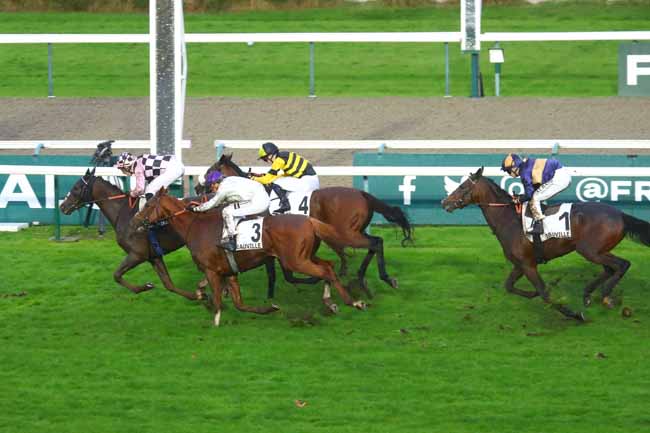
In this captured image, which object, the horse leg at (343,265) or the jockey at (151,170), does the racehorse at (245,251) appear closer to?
the jockey at (151,170)

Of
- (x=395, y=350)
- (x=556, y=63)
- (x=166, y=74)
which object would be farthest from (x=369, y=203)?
(x=556, y=63)

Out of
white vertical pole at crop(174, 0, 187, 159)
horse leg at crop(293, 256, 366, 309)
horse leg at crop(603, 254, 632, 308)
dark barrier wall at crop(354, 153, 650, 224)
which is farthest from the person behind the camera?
dark barrier wall at crop(354, 153, 650, 224)

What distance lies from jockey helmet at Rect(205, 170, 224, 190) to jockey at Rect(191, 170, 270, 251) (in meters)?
0.33

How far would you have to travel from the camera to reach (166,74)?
14039mm

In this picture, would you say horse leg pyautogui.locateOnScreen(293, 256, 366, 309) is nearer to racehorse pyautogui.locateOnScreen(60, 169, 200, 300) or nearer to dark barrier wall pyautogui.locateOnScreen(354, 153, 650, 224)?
racehorse pyautogui.locateOnScreen(60, 169, 200, 300)

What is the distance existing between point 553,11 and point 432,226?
1433 cm

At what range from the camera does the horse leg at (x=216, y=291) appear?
11.5 m

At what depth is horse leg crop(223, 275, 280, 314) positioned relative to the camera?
11391 mm

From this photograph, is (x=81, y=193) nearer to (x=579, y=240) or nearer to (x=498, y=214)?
(x=498, y=214)

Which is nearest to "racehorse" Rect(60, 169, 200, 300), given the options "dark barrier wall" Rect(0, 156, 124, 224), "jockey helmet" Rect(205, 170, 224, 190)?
"jockey helmet" Rect(205, 170, 224, 190)

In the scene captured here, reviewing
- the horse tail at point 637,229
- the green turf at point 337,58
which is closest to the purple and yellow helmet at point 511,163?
the horse tail at point 637,229

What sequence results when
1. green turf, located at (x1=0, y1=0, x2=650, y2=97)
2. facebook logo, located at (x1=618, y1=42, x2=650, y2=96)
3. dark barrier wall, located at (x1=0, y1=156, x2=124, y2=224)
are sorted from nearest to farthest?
dark barrier wall, located at (x1=0, y1=156, x2=124, y2=224) < facebook logo, located at (x1=618, y1=42, x2=650, y2=96) < green turf, located at (x1=0, y1=0, x2=650, y2=97)

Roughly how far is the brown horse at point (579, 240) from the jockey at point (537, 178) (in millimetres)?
173

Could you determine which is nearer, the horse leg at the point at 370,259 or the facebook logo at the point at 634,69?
the horse leg at the point at 370,259
